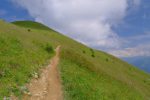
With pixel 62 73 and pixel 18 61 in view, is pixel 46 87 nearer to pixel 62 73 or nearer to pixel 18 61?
pixel 18 61

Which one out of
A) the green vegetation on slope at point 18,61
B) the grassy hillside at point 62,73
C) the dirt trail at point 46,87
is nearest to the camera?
the green vegetation on slope at point 18,61

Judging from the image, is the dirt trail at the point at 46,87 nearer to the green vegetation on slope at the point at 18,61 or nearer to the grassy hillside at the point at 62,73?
the grassy hillside at the point at 62,73

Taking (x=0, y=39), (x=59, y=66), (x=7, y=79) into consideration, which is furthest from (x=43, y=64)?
(x=7, y=79)

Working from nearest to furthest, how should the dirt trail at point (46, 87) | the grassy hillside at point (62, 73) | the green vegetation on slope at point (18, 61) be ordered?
the green vegetation on slope at point (18, 61) → the dirt trail at point (46, 87) → the grassy hillside at point (62, 73)

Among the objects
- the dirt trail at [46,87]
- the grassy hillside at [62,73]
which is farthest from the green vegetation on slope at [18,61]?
the dirt trail at [46,87]

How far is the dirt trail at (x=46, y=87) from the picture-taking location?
26.8 meters

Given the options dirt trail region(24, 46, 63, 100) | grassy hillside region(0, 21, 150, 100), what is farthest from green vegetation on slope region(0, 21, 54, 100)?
dirt trail region(24, 46, 63, 100)

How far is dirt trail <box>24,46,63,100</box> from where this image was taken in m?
26.8

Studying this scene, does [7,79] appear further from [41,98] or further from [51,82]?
[51,82]

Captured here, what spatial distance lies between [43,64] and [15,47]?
487 centimetres

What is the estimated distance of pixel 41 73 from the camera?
33.2 meters

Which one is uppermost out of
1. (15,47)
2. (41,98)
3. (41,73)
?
(15,47)

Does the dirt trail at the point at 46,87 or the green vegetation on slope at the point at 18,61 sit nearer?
the green vegetation on slope at the point at 18,61

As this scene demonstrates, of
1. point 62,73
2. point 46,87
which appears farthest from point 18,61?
point 62,73
